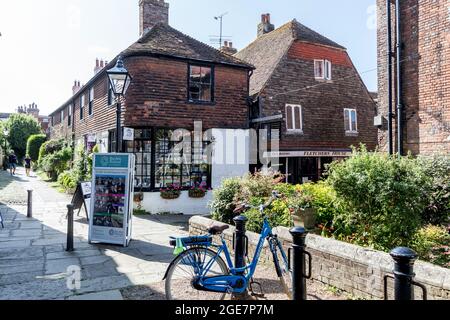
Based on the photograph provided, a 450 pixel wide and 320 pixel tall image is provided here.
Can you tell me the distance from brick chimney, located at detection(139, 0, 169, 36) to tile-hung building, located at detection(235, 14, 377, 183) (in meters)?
5.47

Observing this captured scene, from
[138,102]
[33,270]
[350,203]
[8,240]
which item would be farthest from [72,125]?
[350,203]

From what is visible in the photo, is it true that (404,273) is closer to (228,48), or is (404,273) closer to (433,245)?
(433,245)

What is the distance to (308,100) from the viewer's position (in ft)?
61.9

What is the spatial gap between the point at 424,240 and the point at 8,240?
841cm

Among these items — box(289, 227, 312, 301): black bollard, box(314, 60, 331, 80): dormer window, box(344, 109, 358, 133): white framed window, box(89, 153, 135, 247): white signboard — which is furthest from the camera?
box(344, 109, 358, 133): white framed window

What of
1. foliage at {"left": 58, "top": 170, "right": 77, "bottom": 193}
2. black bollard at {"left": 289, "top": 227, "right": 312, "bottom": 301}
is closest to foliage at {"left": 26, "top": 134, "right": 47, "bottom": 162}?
foliage at {"left": 58, "top": 170, "right": 77, "bottom": 193}

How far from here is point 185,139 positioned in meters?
14.1

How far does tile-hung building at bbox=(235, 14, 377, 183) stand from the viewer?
17.8 m

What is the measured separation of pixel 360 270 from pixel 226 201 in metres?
4.55

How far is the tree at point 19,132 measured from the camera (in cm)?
5194

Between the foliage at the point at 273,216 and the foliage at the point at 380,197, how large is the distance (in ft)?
5.14

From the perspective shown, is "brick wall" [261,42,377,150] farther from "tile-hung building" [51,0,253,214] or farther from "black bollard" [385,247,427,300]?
"black bollard" [385,247,427,300]

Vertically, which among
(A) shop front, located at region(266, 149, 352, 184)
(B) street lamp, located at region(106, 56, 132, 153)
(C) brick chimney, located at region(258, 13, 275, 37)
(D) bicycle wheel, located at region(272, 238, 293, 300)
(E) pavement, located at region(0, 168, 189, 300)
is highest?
(C) brick chimney, located at region(258, 13, 275, 37)

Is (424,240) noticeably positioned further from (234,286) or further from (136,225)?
(136,225)
